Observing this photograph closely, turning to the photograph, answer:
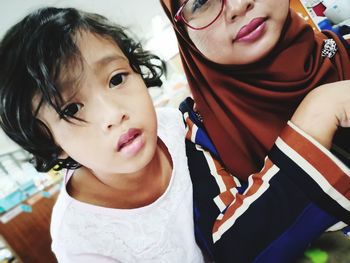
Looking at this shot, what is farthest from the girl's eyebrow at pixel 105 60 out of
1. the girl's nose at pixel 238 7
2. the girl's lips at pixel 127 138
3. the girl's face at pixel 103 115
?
the girl's nose at pixel 238 7

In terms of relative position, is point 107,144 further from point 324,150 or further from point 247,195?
point 324,150

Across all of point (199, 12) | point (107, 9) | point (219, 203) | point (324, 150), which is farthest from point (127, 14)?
point (324, 150)

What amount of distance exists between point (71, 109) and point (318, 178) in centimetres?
54

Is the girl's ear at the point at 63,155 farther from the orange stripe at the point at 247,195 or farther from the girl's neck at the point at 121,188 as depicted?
the orange stripe at the point at 247,195

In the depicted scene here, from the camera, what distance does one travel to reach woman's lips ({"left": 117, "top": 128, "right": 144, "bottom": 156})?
0.59 meters

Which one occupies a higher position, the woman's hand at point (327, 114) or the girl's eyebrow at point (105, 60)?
the girl's eyebrow at point (105, 60)

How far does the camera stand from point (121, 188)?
78 cm

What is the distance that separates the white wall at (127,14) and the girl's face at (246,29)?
1179 millimetres

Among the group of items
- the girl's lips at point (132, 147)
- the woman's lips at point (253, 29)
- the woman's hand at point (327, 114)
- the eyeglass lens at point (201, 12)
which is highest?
the eyeglass lens at point (201, 12)

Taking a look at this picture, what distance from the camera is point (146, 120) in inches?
24.9

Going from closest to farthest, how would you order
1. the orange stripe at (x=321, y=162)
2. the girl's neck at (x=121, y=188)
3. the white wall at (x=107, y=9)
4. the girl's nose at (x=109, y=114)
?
1. the orange stripe at (x=321, y=162)
2. the girl's nose at (x=109, y=114)
3. the girl's neck at (x=121, y=188)
4. the white wall at (x=107, y=9)

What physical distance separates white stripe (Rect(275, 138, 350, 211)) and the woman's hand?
0.05 meters

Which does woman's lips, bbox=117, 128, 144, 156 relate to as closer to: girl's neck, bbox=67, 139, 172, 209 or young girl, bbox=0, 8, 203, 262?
young girl, bbox=0, 8, 203, 262

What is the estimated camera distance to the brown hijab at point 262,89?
65cm
